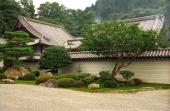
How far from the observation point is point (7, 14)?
50156 mm

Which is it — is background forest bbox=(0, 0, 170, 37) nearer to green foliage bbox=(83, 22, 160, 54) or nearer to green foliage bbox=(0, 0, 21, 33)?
green foliage bbox=(0, 0, 21, 33)

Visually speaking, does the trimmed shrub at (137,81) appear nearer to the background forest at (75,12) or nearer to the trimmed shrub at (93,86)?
the trimmed shrub at (93,86)

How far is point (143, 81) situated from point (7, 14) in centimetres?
3004

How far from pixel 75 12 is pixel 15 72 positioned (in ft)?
182

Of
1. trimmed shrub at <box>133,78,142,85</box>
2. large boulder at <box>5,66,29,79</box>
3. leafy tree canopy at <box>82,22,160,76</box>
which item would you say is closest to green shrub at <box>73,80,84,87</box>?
leafy tree canopy at <box>82,22,160,76</box>

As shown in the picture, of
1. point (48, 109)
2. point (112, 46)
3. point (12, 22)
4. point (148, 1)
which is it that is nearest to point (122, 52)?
point (112, 46)

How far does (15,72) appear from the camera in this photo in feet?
95.9

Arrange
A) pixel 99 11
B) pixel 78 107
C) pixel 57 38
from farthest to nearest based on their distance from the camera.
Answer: pixel 99 11
pixel 57 38
pixel 78 107

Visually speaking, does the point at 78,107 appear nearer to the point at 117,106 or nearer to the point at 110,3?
the point at 117,106

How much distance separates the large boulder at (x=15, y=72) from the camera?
28906 millimetres

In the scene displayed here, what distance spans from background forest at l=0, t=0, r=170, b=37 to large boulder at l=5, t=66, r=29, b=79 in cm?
1769

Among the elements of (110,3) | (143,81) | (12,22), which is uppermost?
(110,3)

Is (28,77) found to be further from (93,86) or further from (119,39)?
(119,39)

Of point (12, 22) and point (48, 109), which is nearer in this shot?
point (48, 109)
